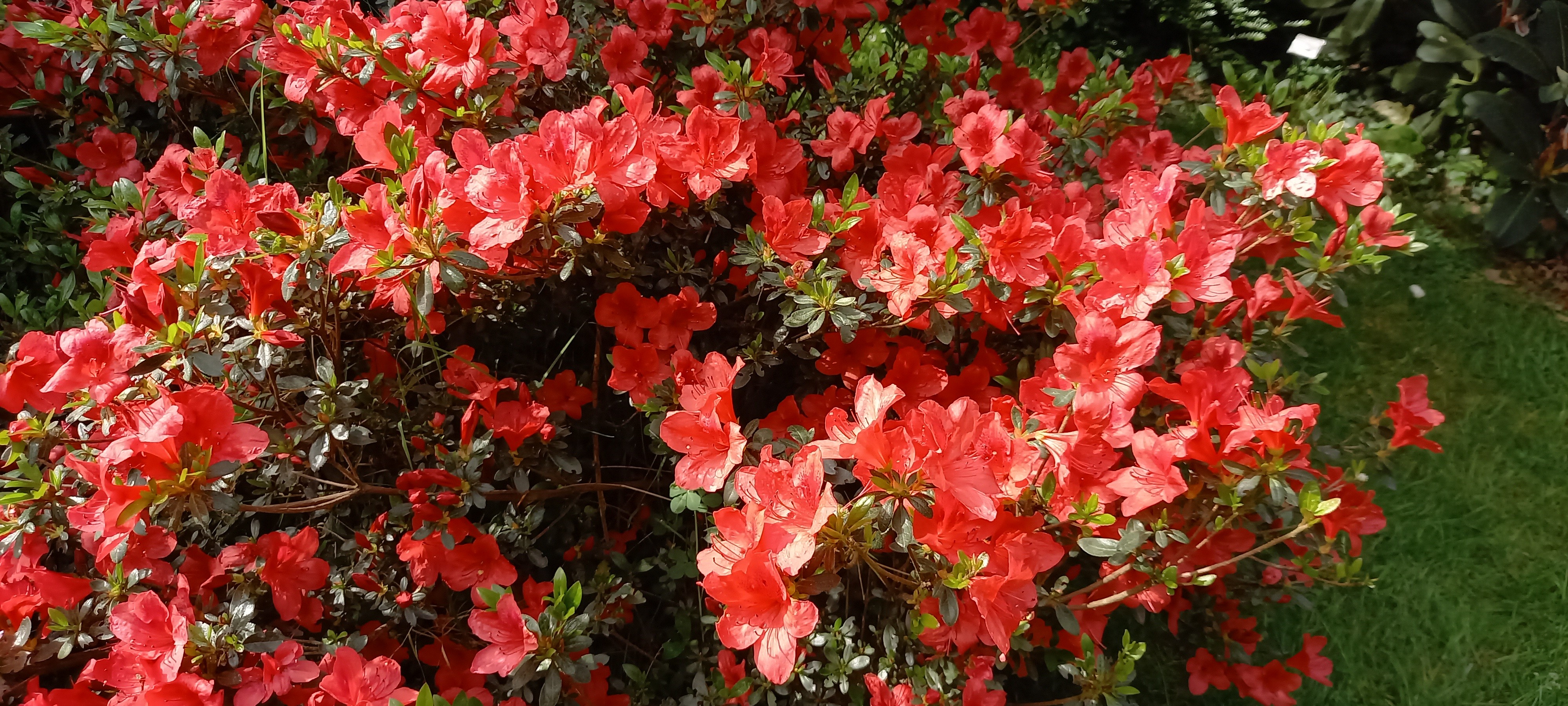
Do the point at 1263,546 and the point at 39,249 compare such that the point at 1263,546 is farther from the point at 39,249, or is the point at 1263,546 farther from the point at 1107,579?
the point at 39,249

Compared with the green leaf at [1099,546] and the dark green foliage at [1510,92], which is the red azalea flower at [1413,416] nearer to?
the green leaf at [1099,546]

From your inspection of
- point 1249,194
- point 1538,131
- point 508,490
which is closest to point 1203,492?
point 1249,194

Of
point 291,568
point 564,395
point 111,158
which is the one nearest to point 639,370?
point 564,395

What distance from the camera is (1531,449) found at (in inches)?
96.8

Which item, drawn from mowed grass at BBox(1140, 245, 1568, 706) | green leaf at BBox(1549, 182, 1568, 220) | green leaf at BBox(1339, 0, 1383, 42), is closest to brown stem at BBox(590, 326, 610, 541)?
mowed grass at BBox(1140, 245, 1568, 706)

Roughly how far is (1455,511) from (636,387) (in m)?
2.31

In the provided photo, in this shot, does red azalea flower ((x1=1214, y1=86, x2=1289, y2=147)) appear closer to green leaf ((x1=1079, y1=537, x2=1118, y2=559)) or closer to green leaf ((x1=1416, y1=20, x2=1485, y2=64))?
green leaf ((x1=1079, y1=537, x2=1118, y2=559))

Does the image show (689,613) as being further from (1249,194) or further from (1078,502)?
(1249,194)

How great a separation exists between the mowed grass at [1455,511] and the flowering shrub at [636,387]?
42 centimetres

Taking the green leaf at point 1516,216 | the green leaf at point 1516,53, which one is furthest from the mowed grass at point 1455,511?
the green leaf at point 1516,53

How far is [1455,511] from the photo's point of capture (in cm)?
234

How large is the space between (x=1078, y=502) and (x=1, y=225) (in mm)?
2196

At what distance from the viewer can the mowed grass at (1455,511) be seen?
2021 millimetres

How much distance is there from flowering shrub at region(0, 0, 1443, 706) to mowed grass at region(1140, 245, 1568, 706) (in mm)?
419
